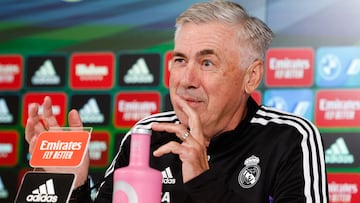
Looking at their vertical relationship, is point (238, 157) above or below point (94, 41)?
below

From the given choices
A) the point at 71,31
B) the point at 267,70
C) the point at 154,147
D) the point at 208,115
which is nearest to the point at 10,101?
the point at 71,31

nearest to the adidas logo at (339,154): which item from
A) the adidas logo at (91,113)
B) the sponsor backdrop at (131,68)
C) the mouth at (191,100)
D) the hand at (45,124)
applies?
the sponsor backdrop at (131,68)

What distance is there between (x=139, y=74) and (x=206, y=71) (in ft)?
3.62

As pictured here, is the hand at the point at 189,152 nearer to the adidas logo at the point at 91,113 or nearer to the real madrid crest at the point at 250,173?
the real madrid crest at the point at 250,173

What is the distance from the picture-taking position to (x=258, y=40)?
162 centimetres

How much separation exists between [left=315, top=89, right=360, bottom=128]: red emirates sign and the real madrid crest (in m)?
0.89

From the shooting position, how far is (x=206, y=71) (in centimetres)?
153

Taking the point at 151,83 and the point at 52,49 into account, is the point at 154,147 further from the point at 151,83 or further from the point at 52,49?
the point at 52,49

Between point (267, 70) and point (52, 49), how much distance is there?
86 centimetres

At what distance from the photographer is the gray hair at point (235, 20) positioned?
155 centimetres

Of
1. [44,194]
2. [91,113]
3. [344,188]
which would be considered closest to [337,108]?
[344,188]

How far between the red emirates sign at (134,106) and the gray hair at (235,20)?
38.7 inches

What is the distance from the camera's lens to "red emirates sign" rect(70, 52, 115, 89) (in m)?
2.64

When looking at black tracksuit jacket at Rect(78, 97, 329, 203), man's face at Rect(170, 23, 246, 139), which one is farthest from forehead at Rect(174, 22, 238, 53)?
black tracksuit jacket at Rect(78, 97, 329, 203)
